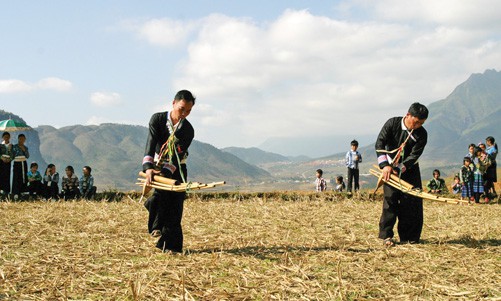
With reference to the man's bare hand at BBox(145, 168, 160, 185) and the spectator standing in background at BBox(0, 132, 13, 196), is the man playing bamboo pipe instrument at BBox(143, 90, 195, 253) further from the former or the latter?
the spectator standing in background at BBox(0, 132, 13, 196)

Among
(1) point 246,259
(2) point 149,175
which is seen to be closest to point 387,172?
(1) point 246,259

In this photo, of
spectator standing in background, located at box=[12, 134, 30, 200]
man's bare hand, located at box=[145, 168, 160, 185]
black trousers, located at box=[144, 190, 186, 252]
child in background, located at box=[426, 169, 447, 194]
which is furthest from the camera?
child in background, located at box=[426, 169, 447, 194]

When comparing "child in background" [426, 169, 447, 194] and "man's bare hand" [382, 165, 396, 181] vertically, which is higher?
"man's bare hand" [382, 165, 396, 181]

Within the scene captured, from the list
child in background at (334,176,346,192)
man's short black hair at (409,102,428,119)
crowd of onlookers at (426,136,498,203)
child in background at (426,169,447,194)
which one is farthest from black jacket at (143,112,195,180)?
child in background at (426,169,447,194)

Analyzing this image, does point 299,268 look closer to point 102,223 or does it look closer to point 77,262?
point 77,262

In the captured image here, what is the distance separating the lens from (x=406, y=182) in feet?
24.2

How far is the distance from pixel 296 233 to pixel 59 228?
4.29 m

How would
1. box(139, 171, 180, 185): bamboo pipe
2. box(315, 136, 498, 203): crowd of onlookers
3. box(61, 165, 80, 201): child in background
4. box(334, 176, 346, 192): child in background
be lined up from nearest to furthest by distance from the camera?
box(139, 171, 180, 185): bamboo pipe → box(61, 165, 80, 201): child in background → box(315, 136, 498, 203): crowd of onlookers → box(334, 176, 346, 192): child in background

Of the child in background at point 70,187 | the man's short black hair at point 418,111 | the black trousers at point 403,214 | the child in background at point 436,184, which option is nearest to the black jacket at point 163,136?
the black trousers at point 403,214

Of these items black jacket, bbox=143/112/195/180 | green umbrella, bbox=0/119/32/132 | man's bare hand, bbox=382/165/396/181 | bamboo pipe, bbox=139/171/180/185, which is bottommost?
bamboo pipe, bbox=139/171/180/185

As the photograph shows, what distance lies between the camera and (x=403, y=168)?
24.2ft

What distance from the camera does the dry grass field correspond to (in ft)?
14.9

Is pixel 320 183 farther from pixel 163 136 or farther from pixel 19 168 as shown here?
pixel 163 136

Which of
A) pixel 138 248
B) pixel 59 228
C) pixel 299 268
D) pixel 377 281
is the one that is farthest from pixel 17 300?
pixel 59 228
